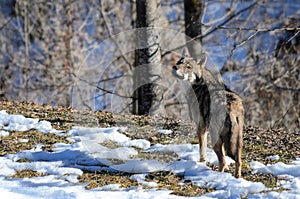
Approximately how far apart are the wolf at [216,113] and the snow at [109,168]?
Result: 0.35 meters

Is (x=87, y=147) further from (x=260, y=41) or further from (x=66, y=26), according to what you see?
(x=66, y=26)

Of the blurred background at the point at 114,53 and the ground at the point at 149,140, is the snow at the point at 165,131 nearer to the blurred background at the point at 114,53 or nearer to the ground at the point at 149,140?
the ground at the point at 149,140

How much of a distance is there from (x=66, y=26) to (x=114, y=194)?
19104 mm

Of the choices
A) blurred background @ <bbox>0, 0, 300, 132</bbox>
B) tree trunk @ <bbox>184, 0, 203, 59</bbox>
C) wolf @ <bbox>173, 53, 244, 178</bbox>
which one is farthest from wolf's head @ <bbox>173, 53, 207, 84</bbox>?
blurred background @ <bbox>0, 0, 300, 132</bbox>

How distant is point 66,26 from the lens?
83.4 ft

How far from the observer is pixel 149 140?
971 cm

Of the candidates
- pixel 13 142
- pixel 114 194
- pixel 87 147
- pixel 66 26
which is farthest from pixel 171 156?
pixel 66 26

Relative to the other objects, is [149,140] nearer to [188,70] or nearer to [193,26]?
[188,70]

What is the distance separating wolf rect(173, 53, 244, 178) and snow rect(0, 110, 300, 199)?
0.35 metres

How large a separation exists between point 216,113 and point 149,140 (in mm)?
2174

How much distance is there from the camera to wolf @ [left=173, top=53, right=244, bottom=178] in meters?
7.56

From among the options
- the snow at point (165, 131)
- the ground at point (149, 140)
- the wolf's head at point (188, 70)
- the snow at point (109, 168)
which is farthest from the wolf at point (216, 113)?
the snow at point (165, 131)

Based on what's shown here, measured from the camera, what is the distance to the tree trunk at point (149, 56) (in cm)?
1256

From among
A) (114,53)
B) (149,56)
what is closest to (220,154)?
(149,56)
